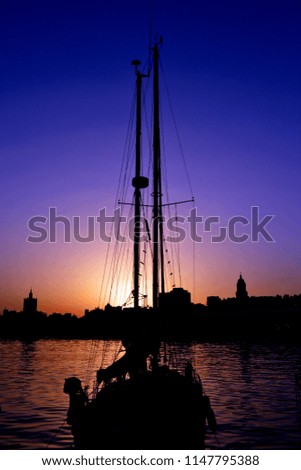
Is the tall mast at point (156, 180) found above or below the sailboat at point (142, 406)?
above

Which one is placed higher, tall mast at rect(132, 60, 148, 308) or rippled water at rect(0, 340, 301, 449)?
tall mast at rect(132, 60, 148, 308)

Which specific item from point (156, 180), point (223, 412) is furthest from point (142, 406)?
point (223, 412)

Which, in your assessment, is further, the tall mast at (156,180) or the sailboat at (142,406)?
the tall mast at (156,180)

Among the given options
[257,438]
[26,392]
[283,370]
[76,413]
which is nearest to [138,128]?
[76,413]

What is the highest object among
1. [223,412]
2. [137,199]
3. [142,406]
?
[137,199]

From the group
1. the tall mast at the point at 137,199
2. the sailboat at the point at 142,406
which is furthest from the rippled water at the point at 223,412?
the tall mast at the point at 137,199

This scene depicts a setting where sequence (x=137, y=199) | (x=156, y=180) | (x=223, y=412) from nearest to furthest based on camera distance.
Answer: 1. (x=156, y=180)
2. (x=137, y=199)
3. (x=223, y=412)

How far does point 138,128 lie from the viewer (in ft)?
105

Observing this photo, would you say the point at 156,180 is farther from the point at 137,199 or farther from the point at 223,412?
the point at 223,412

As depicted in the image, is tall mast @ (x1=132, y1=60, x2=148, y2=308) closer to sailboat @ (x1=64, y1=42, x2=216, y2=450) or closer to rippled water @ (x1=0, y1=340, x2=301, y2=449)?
sailboat @ (x1=64, y1=42, x2=216, y2=450)

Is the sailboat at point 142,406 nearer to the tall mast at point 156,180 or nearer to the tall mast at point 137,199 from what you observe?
the tall mast at point 156,180

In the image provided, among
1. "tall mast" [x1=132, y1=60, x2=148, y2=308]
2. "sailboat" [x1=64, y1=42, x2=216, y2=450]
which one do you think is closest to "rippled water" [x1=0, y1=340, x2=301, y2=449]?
"sailboat" [x1=64, y1=42, x2=216, y2=450]
